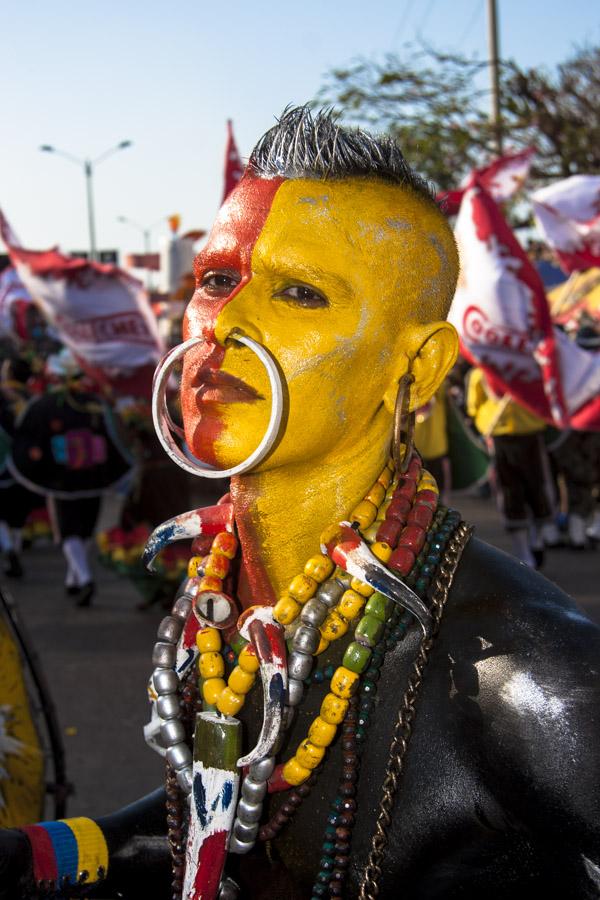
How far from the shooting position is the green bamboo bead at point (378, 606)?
4.75 feet

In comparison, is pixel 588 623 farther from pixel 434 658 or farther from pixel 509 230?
pixel 509 230

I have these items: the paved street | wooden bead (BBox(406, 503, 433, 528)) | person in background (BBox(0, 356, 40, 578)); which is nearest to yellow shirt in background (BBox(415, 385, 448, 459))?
the paved street

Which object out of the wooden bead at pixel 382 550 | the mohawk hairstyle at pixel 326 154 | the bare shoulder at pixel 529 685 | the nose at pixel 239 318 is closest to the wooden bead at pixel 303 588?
the wooden bead at pixel 382 550

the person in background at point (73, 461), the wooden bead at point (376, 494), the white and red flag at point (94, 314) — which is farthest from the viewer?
the person in background at point (73, 461)

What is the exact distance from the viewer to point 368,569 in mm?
1408

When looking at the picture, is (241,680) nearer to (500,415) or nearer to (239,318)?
(239,318)

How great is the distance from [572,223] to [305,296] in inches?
223

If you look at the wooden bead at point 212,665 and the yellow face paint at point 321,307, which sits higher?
the yellow face paint at point 321,307

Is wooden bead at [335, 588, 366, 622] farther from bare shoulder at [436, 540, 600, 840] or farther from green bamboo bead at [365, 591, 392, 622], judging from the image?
bare shoulder at [436, 540, 600, 840]

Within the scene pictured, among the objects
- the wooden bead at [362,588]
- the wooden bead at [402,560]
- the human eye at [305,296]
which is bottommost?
the wooden bead at [362,588]

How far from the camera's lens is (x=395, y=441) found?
149cm

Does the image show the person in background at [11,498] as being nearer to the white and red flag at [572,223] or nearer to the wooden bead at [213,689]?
the white and red flag at [572,223]

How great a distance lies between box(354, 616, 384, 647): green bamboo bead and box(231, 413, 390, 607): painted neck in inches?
6.1

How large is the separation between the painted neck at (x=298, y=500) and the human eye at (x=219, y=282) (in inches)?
12.2
